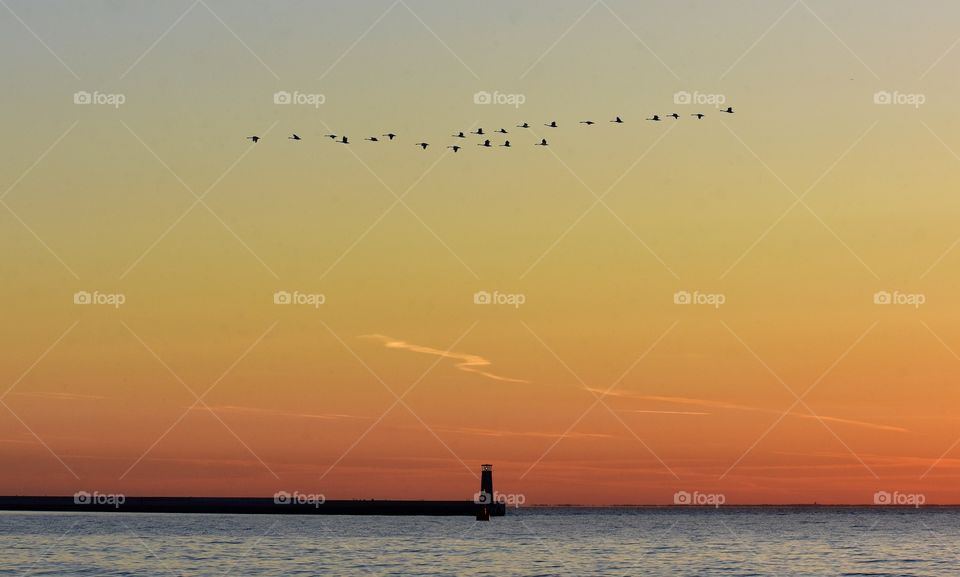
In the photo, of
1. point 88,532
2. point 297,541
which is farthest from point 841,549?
point 88,532

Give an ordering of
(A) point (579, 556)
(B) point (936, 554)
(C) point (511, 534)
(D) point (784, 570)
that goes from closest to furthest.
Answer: (D) point (784, 570) < (A) point (579, 556) < (B) point (936, 554) < (C) point (511, 534)

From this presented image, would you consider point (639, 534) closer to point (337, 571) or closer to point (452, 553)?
point (452, 553)

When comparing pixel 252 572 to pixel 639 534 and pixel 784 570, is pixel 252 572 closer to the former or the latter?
pixel 784 570

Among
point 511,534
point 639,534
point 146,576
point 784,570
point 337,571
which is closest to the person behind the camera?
point 146,576

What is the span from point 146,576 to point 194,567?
750cm

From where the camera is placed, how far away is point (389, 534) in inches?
5664

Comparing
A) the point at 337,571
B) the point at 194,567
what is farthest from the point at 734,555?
the point at 194,567

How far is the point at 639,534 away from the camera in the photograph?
15638 cm

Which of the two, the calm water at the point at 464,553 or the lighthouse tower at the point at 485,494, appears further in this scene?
the lighthouse tower at the point at 485,494

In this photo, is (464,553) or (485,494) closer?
(464,553)

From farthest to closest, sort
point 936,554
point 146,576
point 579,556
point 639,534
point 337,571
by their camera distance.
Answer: point 639,534
point 936,554
point 579,556
point 337,571
point 146,576

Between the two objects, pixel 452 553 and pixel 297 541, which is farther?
pixel 297 541

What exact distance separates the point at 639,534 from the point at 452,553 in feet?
187

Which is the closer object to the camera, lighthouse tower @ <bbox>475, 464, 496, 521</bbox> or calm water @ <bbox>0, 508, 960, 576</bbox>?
calm water @ <bbox>0, 508, 960, 576</bbox>
